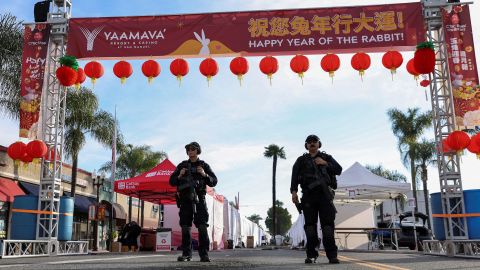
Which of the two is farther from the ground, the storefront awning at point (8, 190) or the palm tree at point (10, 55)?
the palm tree at point (10, 55)

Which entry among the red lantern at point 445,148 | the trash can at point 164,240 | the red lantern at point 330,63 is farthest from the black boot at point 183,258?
the trash can at point 164,240

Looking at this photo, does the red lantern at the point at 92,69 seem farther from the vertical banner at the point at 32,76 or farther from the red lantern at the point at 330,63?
the red lantern at the point at 330,63

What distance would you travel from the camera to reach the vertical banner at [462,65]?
36.4 feet

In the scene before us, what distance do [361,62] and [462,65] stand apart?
7.78ft

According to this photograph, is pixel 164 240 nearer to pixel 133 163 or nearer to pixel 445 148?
pixel 445 148

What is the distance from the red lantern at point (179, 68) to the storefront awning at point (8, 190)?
11.7 metres

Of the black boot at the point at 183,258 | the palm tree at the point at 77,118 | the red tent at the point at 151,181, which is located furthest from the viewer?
the palm tree at the point at 77,118

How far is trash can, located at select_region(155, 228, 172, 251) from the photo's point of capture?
1773 cm

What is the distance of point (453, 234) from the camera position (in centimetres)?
1066

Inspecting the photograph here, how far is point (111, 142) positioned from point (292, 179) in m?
23.6

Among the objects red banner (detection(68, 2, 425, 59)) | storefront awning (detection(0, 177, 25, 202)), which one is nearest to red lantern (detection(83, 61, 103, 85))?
red banner (detection(68, 2, 425, 59))

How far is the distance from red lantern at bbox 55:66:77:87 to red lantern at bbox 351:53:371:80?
23.6 feet

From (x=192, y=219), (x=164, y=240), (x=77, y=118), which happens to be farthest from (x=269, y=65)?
(x=77, y=118)

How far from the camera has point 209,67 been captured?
12.6 meters
